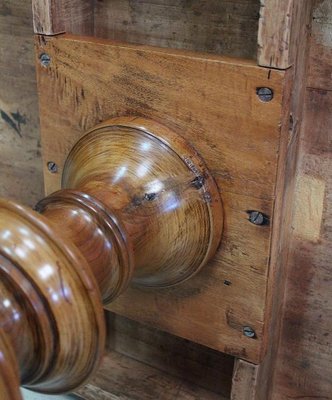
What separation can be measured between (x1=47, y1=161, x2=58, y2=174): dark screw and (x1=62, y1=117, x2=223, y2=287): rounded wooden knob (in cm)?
15

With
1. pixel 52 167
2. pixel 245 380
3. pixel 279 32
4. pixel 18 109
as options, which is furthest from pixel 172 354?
pixel 279 32

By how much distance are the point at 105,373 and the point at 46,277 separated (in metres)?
0.56

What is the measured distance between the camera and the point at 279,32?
0.72 metres

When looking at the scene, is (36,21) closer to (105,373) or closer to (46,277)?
→ (46,277)

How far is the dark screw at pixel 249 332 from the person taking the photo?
87 centimetres

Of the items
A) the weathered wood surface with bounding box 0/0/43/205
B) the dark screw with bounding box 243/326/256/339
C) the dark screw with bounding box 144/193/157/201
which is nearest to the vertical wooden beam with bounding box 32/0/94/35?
the weathered wood surface with bounding box 0/0/43/205

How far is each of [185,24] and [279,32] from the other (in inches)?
8.9

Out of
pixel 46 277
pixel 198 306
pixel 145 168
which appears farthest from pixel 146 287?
pixel 46 277

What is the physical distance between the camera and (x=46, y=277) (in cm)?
61

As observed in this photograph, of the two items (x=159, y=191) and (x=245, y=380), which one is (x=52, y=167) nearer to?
(x=159, y=191)

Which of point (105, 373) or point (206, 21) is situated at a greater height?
point (206, 21)

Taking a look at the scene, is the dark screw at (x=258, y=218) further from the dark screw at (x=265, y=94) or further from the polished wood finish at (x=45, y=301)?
the polished wood finish at (x=45, y=301)

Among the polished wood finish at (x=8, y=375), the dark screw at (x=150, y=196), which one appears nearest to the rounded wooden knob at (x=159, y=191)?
the dark screw at (x=150, y=196)

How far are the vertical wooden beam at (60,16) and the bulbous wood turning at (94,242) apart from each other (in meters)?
0.16
